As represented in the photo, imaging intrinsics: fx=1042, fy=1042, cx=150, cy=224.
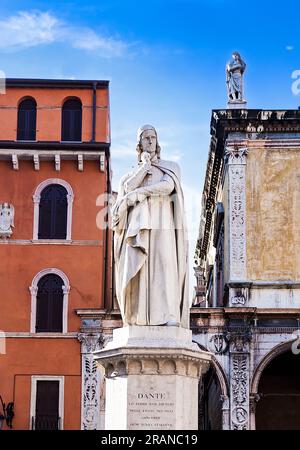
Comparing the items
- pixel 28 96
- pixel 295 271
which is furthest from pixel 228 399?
pixel 28 96

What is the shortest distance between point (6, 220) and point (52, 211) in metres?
1.43

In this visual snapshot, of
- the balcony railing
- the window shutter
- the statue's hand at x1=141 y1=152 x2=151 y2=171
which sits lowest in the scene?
the balcony railing

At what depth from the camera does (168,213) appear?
11.0 metres

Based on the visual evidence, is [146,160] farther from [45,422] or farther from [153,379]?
[45,422]

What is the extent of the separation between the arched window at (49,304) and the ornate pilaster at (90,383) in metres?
1.05

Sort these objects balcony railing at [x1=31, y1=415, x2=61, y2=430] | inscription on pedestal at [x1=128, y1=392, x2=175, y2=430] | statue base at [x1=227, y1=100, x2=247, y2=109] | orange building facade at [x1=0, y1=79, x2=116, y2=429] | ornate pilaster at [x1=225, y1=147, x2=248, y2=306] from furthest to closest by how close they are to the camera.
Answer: statue base at [x1=227, y1=100, x2=247, y2=109] < orange building facade at [x1=0, y1=79, x2=116, y2=429] < ornate pilaster at [x1=225, y1=147, x2=248, y2=306] < balcony railing at [x1=31, y1=415, x2=61, y2=430] < inscription on pedestal at [x1=128, y1=392, x2=175, y2=430]

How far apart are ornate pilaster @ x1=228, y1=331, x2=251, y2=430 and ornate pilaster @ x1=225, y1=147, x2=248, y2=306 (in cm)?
104

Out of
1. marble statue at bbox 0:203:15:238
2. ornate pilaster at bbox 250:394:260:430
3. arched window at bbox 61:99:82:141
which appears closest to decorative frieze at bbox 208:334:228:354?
ornate pilaster at bbox 250:394:260:430

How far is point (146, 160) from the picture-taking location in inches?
441

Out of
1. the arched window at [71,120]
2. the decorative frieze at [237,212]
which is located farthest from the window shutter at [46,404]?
the arched window at [71,120]

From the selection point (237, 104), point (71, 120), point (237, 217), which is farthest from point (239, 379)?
point (71, 120)

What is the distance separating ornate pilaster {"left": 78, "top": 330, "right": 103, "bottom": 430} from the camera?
29438mm

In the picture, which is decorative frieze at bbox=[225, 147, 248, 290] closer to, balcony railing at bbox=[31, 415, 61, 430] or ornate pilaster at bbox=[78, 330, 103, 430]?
ornate pilaster at bbox=[78, 330, 103, 430]
